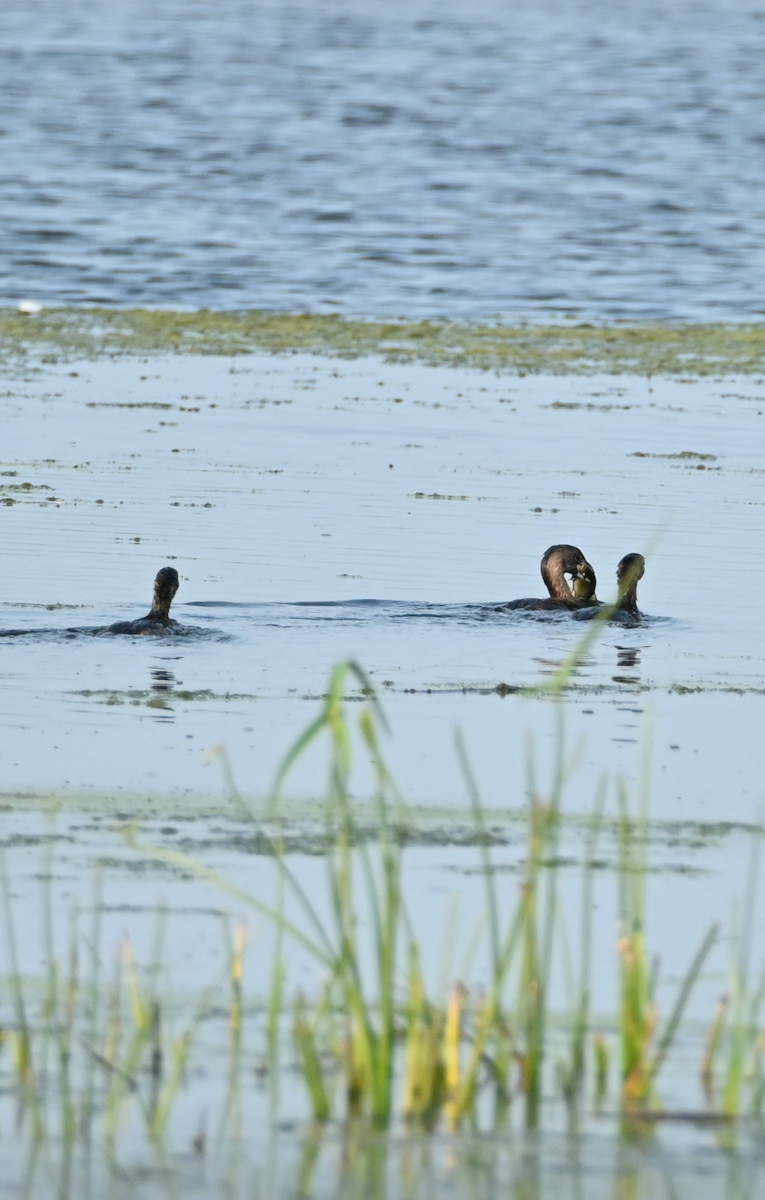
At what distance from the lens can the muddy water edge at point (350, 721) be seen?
16.3 ft

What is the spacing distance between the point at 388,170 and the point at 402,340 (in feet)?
56.9

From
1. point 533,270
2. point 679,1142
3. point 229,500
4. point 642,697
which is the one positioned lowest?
point 679,1142

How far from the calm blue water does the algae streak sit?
1.51 meters

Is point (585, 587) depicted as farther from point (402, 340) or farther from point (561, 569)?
point (402, 340)

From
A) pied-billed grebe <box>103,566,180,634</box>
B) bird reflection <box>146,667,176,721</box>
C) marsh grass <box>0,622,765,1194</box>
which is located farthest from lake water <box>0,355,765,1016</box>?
marsh grass <box>0,622,765,1194</box>

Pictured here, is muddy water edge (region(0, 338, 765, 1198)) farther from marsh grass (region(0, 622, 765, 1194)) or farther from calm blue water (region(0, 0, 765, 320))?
calm blue water (region(0, 0, 765, 320))

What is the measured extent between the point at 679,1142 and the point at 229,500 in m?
10.3

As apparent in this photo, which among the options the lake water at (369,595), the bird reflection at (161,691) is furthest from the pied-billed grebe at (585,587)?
the bird reflection at (161,691)

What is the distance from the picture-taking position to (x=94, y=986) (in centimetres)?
505

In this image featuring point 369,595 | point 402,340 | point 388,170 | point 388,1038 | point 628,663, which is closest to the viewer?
point 388,1038

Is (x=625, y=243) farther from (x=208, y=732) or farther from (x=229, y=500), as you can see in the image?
(x=208, y=732)

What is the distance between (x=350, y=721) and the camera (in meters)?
9.32

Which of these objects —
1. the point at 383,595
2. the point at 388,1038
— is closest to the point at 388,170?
the point at 383,595

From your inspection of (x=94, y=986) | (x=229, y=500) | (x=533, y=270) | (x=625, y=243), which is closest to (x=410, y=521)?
(x=229, y=500)
